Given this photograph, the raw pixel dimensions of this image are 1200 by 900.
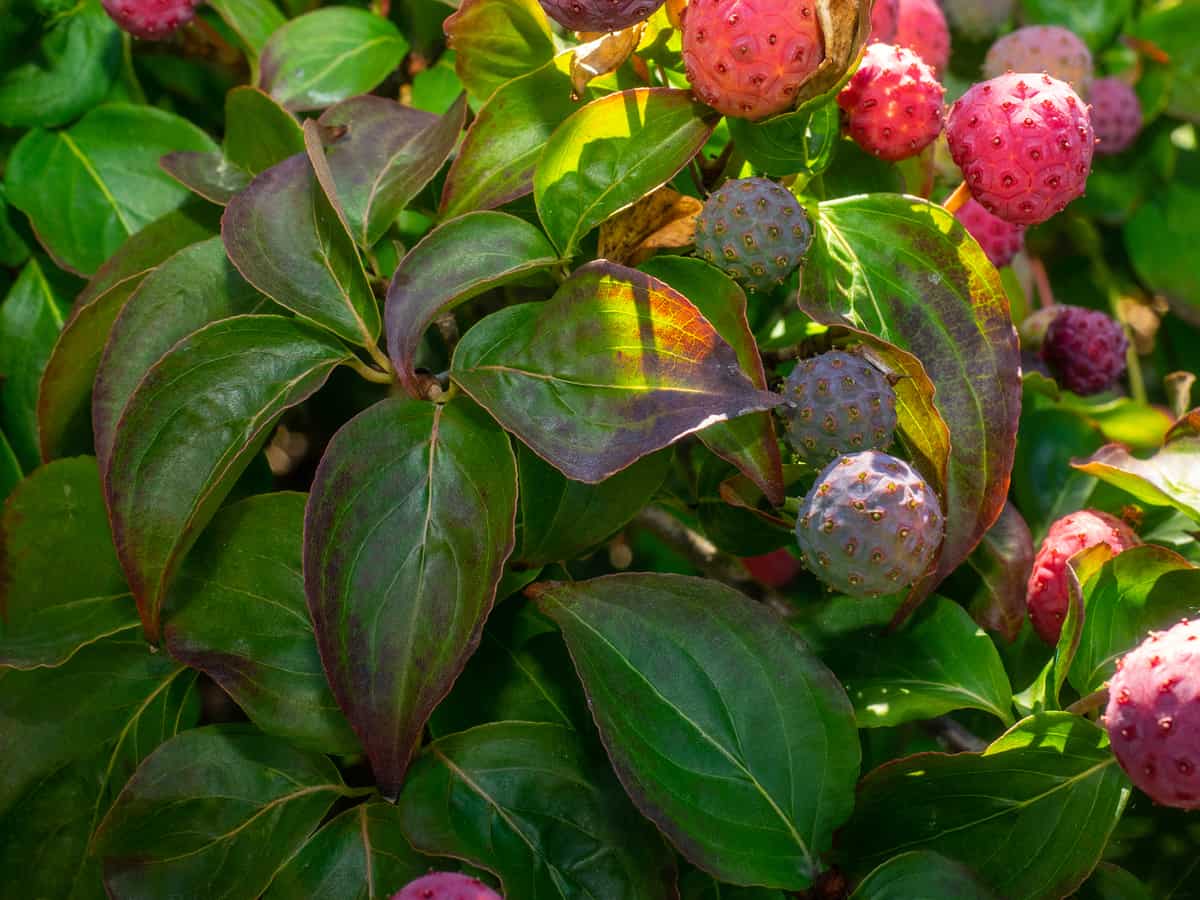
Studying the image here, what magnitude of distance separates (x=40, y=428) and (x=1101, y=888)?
0.68 meters

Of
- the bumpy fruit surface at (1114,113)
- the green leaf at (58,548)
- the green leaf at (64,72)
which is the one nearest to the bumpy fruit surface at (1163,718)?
the green leaf at (58,548)

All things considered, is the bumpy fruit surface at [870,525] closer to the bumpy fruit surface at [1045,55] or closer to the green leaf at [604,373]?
the green leaf at [604,373]

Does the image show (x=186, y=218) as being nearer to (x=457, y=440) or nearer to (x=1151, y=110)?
(x=457, y=440)

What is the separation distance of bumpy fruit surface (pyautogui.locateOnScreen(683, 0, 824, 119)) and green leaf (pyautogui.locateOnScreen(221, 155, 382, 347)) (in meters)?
0.21

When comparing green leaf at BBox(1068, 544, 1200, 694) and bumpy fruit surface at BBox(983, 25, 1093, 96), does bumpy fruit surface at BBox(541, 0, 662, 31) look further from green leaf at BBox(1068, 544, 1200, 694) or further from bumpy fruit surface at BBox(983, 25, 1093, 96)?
bumpy fruit surface at BBox(983, 25, 1093, 96)

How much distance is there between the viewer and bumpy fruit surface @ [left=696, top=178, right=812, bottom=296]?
0.65 m

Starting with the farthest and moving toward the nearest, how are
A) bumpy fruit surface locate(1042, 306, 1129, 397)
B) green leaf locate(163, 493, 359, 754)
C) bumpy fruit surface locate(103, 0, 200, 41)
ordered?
bumpy fruit surface locate(1042, 306, 1129, 397), bumpy fruit surface locate(103, 0, 200, 41), green leaf locate(163, 493, 359, 754)

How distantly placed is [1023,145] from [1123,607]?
27cm

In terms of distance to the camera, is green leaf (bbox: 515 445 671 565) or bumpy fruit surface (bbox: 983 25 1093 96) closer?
green leaf (bbox: 515 445 671 565)

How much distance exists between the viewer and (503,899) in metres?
0.59

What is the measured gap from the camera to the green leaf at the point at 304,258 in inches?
26.1

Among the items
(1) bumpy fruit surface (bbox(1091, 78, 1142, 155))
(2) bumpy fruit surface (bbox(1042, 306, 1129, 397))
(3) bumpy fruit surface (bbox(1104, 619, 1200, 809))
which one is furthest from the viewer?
(1) bumpy fruit surface (bbox(1091, 78, 1142, 155))

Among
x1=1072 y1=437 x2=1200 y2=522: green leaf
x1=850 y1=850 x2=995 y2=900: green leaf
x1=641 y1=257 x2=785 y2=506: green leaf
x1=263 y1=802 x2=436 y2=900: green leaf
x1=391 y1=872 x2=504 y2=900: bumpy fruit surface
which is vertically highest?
x1=641 y1=257 x2=785 y2=506: green leaf

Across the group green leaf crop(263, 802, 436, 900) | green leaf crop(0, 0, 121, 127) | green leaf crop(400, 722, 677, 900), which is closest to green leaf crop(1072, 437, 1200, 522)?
green leaf crop(400, 722, 677, 900)
